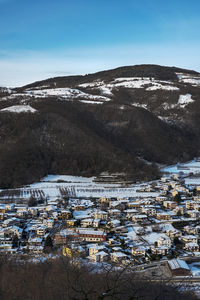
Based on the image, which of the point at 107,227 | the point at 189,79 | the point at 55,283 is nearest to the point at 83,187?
the point at 107,227

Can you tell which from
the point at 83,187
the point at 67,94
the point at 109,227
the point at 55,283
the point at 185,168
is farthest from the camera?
the point at 67,94

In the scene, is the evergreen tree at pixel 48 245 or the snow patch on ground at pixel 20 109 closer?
the evergreen tree at pixel 48 245

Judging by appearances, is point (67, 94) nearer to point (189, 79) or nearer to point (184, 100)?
point (184, 100)

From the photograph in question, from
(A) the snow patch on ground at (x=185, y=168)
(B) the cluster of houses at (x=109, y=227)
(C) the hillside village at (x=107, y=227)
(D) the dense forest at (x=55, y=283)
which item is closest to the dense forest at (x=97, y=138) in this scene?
(A) the snow patch on ground at (x=185, y=168)

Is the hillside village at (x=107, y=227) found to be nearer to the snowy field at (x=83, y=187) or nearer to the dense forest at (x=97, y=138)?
the snowy field at (x=83, y=187)

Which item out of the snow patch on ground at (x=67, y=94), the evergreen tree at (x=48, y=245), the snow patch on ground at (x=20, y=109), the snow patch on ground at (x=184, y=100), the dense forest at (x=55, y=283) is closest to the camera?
the dense forest at (x=55, y=283)

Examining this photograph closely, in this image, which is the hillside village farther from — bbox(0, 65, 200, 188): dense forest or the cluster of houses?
bbox(0, 65, 200, 188): dense forest

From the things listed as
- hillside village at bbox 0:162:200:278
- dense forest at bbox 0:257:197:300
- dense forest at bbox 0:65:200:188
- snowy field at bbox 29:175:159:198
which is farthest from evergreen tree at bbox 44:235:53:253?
dense forest at bbox 0:65:200:188

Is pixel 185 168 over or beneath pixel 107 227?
beneath
